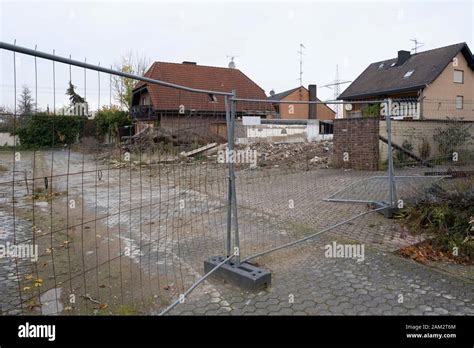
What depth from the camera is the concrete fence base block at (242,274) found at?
3.81 metres

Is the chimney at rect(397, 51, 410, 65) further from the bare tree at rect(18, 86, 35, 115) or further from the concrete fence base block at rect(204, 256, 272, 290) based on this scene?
the bare tree at rect(18, 86, 35, 115)

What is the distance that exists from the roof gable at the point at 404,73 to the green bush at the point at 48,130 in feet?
94.9

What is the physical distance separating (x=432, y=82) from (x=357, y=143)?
1764 cm

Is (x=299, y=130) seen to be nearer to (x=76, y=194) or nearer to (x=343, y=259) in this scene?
(x=343, y=259)

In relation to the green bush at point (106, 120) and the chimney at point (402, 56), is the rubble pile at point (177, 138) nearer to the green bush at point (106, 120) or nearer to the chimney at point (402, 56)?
the green bush at point (106, 120)

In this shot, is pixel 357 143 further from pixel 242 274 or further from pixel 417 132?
pixel 242 274

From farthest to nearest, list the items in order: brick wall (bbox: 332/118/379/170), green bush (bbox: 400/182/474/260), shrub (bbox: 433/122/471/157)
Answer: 1. shrub (bbox: 433/122/471/157)
2. brick wall (bbox: 332/118/379/170)
3. green bush (bbox: 400/182/474/260)

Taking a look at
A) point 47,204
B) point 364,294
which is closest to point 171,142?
point 364,294

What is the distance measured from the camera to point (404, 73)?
3089cm

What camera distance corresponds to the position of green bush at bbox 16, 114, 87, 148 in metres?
2.78

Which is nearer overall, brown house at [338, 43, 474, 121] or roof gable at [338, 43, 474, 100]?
brown house at [338, 43, 474, 121]

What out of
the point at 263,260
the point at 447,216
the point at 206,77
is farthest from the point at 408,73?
the point at 263,260

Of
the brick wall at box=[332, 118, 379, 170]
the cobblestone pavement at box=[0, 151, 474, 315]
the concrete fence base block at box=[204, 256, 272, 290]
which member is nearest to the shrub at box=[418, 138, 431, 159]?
the brick wall at box=[332, 118, 379, 170]

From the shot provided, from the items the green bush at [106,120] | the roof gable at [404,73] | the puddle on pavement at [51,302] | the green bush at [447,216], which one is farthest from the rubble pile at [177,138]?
the roof gable at [404,73]
